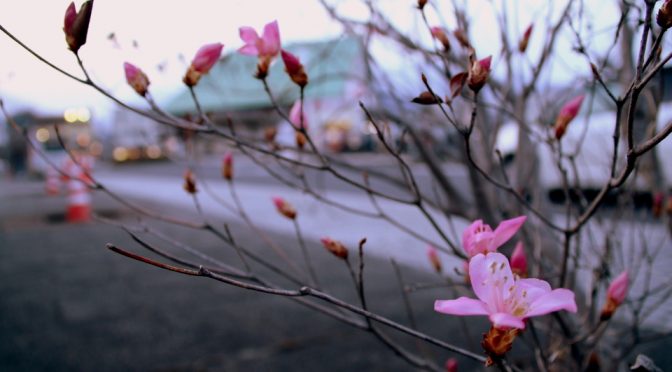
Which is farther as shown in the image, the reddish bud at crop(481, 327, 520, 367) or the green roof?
the green roof

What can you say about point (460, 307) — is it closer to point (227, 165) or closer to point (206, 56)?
point (206, 56)

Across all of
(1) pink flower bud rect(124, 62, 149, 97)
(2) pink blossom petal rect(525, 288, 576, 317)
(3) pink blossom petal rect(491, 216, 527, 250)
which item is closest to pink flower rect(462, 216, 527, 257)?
(3) pink blossom petal rect(491, 216, 527, 250)

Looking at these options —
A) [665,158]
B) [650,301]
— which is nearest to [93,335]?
[650,301]

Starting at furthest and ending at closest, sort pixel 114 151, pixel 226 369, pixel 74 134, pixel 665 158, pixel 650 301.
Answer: pixel 114 151 → pixel 74 134 → pixel 665 158 → pixel 650 301 → pixel 226 369

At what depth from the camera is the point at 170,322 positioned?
10.8ft

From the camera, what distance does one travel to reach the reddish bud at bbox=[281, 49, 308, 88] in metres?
1.01

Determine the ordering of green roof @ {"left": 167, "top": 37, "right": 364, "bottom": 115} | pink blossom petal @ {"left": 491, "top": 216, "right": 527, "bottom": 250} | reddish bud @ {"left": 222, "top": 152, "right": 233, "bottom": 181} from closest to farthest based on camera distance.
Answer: pink blossom petal @ {"left": 491, "top": 216, "right": 527, "bottom": 250} < reddish bud @ {"left": 222, "top": 152, "right": 233, "bottom": 181} < green roof @ {"left": 167, "top": 37, "right": 364, "bottom": 115}

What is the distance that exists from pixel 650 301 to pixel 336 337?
1.94 meters

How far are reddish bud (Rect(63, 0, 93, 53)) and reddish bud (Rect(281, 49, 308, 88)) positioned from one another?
0.34 m

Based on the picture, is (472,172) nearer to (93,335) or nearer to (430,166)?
(430,166)

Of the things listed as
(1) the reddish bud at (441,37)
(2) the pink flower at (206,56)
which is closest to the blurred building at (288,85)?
(2) the pink flower at (206,56)

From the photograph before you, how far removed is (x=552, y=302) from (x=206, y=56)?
A: 81 centimetres

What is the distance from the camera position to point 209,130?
43.4 inches

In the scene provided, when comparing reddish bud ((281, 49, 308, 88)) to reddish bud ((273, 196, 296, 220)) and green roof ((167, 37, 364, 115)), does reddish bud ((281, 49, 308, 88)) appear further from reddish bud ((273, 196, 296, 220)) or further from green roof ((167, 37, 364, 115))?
green roof ((167, 37, 364, 115))
